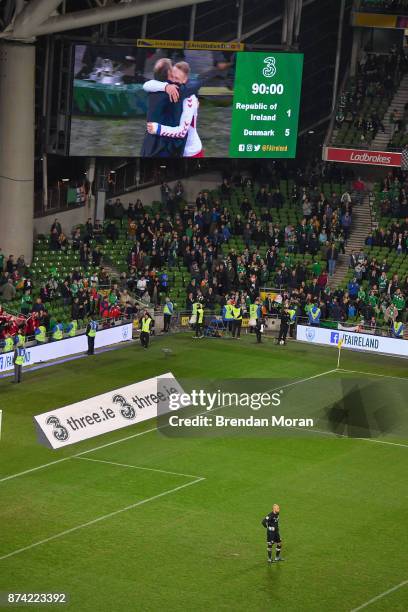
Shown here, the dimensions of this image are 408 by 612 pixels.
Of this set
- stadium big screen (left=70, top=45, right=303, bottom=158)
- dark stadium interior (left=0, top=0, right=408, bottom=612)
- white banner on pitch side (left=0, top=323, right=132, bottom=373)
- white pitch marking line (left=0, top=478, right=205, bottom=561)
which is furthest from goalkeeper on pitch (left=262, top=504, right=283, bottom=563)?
stadium big screen (left=70, top=45, right=303, bottom=158)

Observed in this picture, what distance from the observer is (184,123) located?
60094 millimetres

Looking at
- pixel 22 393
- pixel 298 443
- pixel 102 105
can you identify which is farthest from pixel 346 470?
pixel 102 105

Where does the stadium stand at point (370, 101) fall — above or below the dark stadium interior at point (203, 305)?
above

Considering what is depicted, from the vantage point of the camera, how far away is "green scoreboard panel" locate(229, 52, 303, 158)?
199ft

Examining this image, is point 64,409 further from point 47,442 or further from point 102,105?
point 102,105

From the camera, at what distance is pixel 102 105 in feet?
190

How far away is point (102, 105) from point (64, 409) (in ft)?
70.6

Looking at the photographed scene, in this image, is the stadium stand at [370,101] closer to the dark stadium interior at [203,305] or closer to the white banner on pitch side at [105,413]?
the dark stadium interior at [203,305]

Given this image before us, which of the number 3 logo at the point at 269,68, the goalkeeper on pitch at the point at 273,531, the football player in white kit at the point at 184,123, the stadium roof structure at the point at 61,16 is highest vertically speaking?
the stadium roof structure at the point at 61,16

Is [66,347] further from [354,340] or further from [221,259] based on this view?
[221,259]

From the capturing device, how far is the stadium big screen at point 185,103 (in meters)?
57.7

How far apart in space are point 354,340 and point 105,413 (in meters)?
16.5

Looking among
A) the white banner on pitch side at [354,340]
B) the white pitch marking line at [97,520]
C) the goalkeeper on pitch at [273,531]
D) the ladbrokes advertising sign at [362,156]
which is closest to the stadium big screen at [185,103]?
the ladbrokes advertising sign at [362,156]

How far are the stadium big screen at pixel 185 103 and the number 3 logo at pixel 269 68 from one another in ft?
0.15
